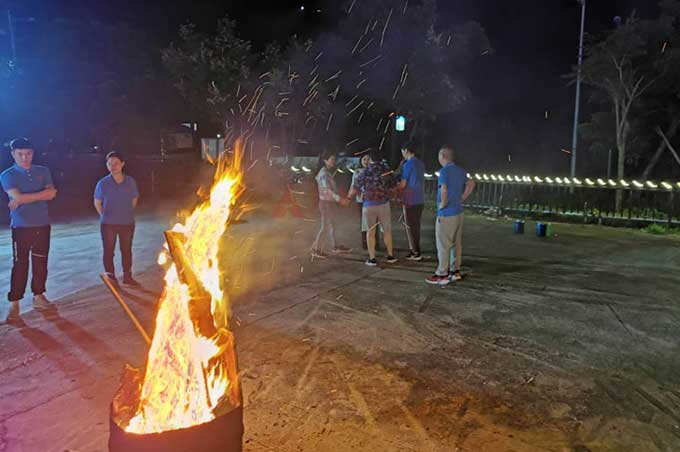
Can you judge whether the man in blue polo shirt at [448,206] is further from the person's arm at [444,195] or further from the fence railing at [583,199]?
the fence railing at [583,199]

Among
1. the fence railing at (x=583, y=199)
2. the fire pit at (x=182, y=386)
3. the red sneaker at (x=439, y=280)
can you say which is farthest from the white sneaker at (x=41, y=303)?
the fence railing at (x=583, y=199)

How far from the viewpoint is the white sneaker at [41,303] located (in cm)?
618

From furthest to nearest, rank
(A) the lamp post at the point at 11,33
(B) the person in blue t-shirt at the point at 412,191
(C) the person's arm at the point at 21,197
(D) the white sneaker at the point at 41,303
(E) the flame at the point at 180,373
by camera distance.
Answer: (A) the lamp post at the point at 11,33 → (B) the person in blue t-shirt at the point at 412,191 → (D) the white sneaker at the point at 41,303 → (C) the person's arm at the point at 21,197 → (E) the flame at the point at 180,373

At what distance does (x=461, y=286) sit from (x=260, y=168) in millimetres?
16523

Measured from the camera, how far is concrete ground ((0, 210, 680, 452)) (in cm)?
361

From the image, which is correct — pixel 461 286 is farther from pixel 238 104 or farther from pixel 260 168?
pixel 238 104

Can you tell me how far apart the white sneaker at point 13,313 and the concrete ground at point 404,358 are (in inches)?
6.8

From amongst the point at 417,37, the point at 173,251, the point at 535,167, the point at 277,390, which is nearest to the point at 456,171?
the point at 277,390

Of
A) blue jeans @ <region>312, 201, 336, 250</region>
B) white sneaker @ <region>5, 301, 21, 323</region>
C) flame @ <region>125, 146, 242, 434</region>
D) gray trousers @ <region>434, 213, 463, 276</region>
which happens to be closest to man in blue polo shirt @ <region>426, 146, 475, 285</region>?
gray trousers @ <region>434, 213, 463, 276</region>

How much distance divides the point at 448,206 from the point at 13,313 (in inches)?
214

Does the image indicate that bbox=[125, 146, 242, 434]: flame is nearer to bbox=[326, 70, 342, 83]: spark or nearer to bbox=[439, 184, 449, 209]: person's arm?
bbox=[439, 184, 449, 209]: person's arm

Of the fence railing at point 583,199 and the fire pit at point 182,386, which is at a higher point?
the fence railing at point 583,199

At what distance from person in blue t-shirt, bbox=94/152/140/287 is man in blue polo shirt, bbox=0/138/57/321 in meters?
1.04

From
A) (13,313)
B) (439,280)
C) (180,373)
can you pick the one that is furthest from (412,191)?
(180,373)
